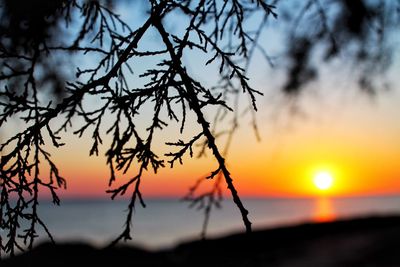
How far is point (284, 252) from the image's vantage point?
14.4 metres

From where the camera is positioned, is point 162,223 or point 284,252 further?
point 162,223

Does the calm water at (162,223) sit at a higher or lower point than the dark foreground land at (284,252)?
higher

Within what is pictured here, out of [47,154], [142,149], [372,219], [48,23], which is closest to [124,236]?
[142,149]

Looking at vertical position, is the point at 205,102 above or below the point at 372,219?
below

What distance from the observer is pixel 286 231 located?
703 inches

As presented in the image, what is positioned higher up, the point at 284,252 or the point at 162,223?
the point at 162,223

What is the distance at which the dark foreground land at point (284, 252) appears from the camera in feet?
38.5

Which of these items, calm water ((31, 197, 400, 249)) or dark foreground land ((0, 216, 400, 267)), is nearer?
dark foreground land ((0, 216, 400, 267))

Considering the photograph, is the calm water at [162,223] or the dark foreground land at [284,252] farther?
the calm water at [162,223]

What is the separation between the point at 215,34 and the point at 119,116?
131 cm

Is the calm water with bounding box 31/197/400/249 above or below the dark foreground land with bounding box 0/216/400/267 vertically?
above

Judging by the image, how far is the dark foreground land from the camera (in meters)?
11.7

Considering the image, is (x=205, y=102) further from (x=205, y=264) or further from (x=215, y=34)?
(x=205, y=264)

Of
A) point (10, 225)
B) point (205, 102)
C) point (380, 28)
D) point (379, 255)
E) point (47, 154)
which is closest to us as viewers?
point (205, 102)
